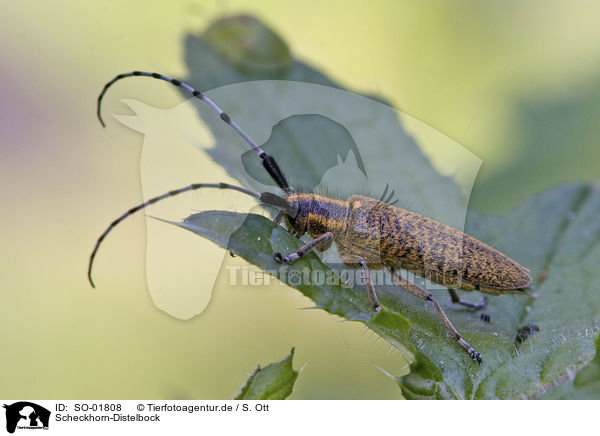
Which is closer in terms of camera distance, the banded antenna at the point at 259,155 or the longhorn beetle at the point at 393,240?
the banded antenna at the point at 259,155

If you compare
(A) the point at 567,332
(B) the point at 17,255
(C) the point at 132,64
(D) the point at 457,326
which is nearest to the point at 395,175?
(D) the point at 457,326

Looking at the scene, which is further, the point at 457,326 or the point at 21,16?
the point at 21,16

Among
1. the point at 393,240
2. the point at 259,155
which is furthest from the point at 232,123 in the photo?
the point at 393,240

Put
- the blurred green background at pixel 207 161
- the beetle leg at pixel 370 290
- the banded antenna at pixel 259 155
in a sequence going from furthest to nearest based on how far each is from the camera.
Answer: the blurred green background at pixel 207 161 < the banded antenna at pixel 259 155 < the beetle leg at pixel 370 290

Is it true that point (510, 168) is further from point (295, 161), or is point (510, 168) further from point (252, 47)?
point (252, 47)
